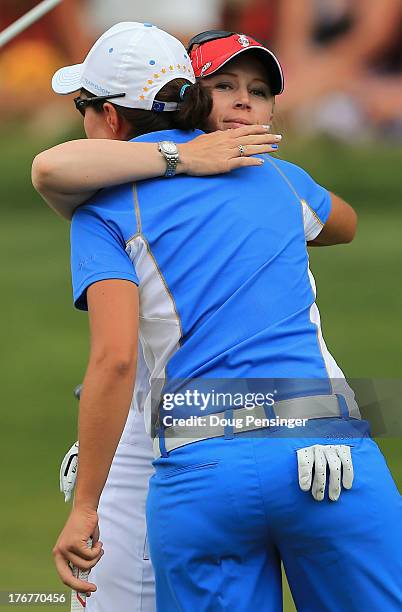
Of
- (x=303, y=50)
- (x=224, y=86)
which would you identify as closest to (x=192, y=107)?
(x=224, y=86)

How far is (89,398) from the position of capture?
2.30 meters

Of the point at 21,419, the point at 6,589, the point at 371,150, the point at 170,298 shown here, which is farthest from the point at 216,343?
the point at 371,150

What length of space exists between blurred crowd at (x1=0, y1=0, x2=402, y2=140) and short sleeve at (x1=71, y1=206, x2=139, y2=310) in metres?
15.4

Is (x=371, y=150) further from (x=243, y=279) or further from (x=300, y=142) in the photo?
(x=243, y=279)

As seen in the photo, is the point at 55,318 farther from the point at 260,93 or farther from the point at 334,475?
the point at 334,475

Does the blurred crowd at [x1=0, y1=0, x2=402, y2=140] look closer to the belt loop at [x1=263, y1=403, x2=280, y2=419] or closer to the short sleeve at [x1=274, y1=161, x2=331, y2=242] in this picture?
the short sleeve at [x1=274, y1=161, x2=331, y2=242]

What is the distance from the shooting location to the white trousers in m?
2.76

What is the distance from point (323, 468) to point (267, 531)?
0.16 m

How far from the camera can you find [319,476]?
2230mm

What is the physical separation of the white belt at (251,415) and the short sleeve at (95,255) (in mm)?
289

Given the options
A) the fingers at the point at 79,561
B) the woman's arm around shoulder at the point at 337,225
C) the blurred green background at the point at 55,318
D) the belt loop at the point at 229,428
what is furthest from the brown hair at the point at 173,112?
the blurred green background at the point at 55,318

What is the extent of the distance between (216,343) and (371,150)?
1524cm

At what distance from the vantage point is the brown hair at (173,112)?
256 centimetres

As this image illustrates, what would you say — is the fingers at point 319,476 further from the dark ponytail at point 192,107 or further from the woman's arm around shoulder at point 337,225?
the dark ponytail at point 192,107
